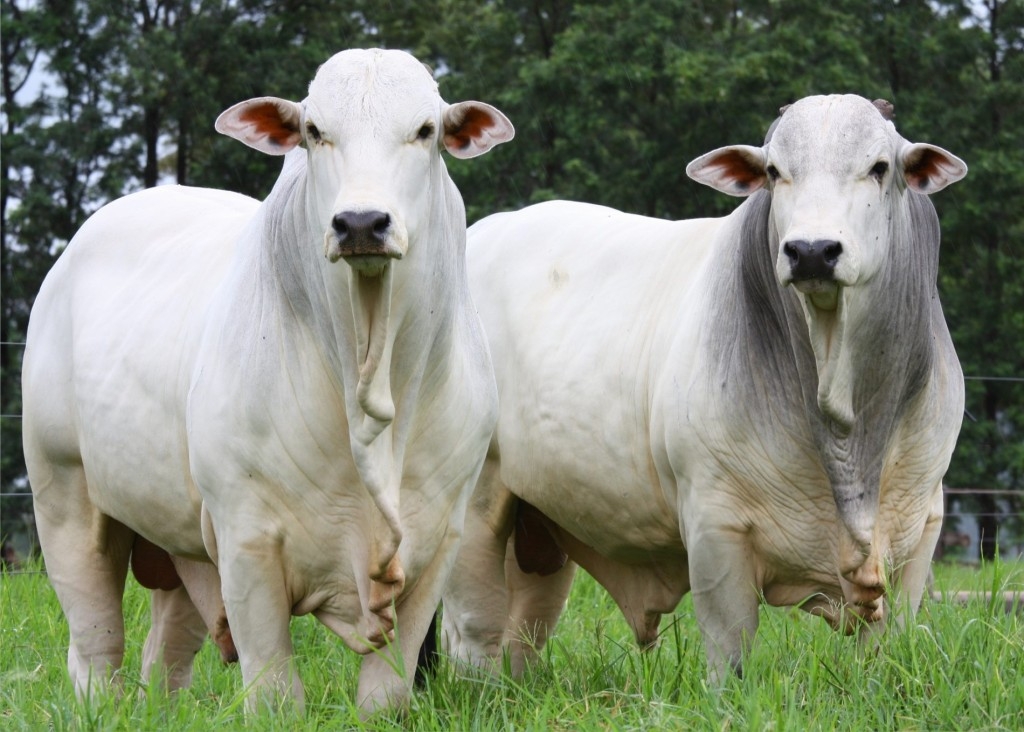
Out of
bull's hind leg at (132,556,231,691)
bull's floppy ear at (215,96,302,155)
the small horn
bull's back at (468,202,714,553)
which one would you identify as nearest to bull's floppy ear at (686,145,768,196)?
the small horn

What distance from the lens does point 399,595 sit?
4.45 m

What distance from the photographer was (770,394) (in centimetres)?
498

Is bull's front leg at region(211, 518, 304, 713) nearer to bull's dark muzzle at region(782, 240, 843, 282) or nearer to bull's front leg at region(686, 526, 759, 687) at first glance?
bull's front leg at region(686, 526, 759, 687)

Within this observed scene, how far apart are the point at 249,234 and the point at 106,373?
69 centimetres

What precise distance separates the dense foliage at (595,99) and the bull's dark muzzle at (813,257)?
13.8 meters

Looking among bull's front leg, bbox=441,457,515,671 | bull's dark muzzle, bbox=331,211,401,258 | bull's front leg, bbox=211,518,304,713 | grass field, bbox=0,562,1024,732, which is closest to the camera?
bull's dark muzzle, bbox=331,211,401,258

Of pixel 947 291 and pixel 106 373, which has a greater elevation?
pixel 106 373

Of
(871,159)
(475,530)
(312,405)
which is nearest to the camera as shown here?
(312,405)

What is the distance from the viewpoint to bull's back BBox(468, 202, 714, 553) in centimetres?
553

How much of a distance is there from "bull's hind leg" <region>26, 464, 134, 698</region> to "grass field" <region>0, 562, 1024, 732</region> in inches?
8.0

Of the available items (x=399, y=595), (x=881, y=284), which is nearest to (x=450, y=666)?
(x=399, y=595)

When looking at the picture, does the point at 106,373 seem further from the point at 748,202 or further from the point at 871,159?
→ the point at 871,159

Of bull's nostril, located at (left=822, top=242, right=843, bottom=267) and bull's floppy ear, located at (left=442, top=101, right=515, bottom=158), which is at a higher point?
bull's floppy ear, located at (left=442, top=101, right=515, bottom=158)

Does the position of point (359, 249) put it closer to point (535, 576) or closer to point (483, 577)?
point (483, 577)
